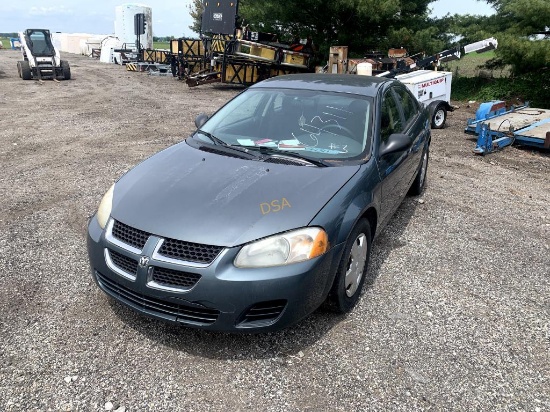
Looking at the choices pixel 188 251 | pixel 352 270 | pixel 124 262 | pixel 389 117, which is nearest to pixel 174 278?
pixel 188 251

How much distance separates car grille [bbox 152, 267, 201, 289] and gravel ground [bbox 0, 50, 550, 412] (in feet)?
1.80

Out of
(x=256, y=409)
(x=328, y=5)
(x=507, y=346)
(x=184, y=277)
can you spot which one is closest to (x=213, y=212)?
(x=184, y=277)

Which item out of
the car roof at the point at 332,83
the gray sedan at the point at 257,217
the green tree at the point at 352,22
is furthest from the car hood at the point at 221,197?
the green tree at the point at 352,22

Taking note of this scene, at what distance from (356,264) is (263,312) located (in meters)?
0.92

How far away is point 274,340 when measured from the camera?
3.01m

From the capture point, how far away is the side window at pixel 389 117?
385 centimetres

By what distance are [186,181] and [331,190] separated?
1.01m

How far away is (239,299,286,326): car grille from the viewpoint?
262 cm

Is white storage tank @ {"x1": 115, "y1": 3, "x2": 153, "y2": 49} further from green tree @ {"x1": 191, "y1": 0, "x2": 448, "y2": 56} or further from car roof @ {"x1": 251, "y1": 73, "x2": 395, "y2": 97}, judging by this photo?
car roof @ {"x1": 251, "y1": 73, "x2": 395, "y2": 97}

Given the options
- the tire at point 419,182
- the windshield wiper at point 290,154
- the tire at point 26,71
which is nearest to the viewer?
the windshield wiper at point 290,154

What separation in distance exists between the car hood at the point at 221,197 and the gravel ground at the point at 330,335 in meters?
0.82

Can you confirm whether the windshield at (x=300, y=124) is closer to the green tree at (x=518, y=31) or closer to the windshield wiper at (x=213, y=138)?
the windshield wiper at (x=213, y=138)

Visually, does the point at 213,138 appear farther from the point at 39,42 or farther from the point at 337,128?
the point at 39,42

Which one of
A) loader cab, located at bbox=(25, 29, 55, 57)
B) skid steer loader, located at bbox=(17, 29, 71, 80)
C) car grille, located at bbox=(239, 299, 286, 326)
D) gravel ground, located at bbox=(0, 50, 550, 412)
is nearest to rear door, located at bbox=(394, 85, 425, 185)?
gravel ground, located at bbox=(0, 50, 550, 412)
